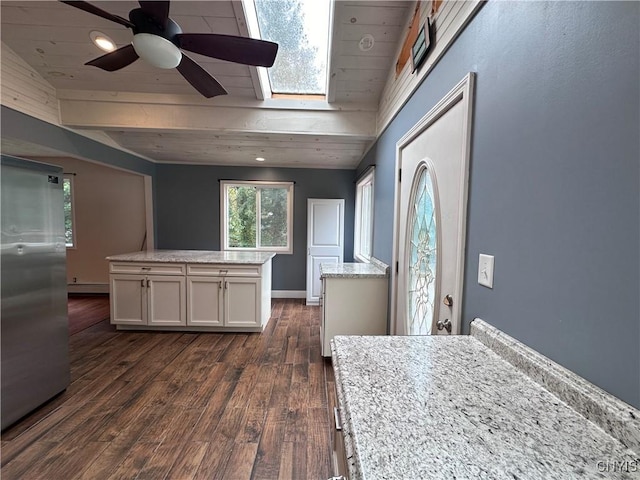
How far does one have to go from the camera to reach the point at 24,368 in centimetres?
180

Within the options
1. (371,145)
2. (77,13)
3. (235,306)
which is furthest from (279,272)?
(77,13)

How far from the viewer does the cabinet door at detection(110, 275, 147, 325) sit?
3.21 meters

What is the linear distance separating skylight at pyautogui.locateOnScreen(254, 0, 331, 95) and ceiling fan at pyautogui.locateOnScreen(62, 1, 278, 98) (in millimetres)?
751

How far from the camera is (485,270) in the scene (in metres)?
1.02

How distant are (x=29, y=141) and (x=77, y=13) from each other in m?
1.34

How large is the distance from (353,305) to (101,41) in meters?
3.10

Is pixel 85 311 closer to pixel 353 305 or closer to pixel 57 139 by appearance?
pixel 57 139

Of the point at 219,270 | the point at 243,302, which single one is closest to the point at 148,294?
the point at 219,270

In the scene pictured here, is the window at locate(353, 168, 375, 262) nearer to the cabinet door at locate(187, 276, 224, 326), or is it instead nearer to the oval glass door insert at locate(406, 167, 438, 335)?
the oval glass door insert at locate(406, 167, 438, 335)

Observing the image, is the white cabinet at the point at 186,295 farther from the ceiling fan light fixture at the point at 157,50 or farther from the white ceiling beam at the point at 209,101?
the ceiling fan light fixture at the point at 157,50

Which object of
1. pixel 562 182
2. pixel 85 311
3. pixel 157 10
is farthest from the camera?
pixel 85 311

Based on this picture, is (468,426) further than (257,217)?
Answer: No

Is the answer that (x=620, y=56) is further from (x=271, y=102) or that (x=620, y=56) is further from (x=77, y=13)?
(x=77, y=13)

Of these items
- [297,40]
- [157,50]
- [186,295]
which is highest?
[297,40]
